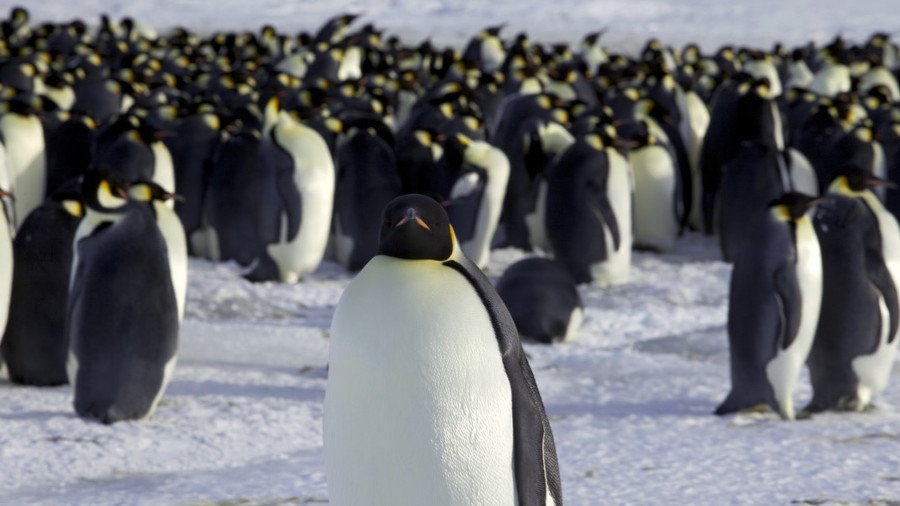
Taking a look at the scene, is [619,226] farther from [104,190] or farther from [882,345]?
[104,190]

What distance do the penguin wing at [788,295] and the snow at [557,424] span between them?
36 cm

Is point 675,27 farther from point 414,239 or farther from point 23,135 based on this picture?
point 414,239

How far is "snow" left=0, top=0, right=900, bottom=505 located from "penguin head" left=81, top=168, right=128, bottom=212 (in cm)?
71

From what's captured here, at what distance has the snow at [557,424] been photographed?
3.84 metres

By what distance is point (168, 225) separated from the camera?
5211 mm

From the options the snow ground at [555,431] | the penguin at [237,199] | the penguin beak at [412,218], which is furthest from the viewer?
the penguin at [237,199]

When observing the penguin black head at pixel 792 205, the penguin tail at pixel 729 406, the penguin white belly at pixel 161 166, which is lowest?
the penguin tail at pixel 729 406

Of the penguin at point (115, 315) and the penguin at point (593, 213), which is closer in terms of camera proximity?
the penguin at point (115, 315)

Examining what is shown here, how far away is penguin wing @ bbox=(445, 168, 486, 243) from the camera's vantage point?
8.10 meters

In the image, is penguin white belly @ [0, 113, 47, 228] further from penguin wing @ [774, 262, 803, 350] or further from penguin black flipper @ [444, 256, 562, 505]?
penguin black flipper @ [444, 256, 562, 505]

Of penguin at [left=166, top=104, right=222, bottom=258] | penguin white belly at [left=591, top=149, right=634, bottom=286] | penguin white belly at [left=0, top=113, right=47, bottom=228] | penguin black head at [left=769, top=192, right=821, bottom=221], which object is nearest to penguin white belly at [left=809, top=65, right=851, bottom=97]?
penguin white belly at [left=591, top=149, right=634, bottom=286]

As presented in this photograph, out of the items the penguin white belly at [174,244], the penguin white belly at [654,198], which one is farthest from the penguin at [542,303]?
the penguin white belly at [654,198]

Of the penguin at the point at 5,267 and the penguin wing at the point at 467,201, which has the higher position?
the penguin at the point at 5,267

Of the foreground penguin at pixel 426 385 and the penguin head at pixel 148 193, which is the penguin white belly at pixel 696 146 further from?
the foreground penguin at pixel 426 385
